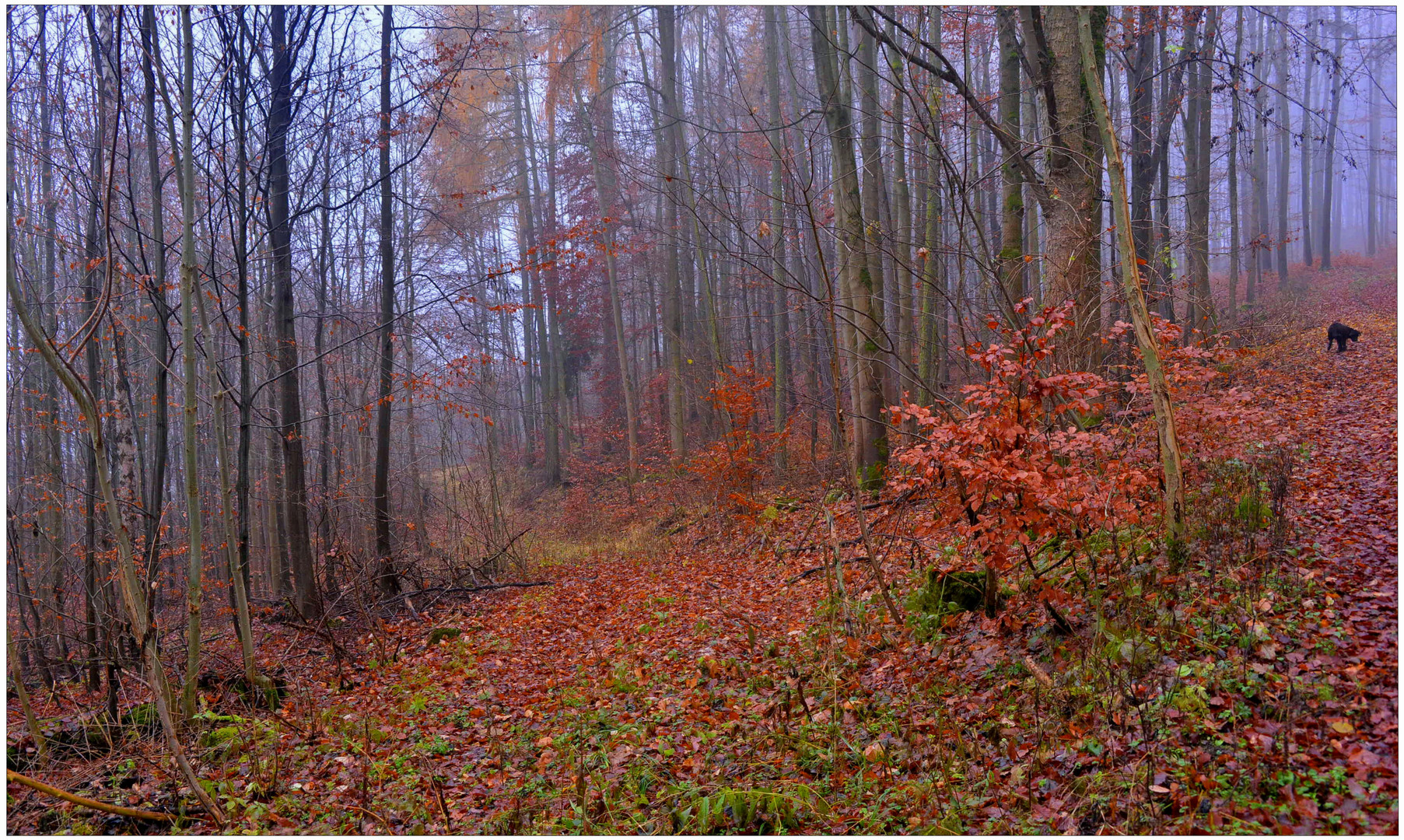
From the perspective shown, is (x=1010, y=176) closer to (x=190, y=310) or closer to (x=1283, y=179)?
(x=190, y=310)

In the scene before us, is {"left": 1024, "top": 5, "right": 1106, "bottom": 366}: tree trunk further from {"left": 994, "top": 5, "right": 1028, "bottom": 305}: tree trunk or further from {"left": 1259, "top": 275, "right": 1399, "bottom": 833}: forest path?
{"left": 1259, "top": 275, "right": 1399, "bottom": 833}: forest path

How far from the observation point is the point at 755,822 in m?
3.66

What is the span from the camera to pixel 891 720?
436 cm

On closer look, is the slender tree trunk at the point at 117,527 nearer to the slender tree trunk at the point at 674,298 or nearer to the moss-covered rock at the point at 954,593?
the moss-covered rock at the point at 954,593

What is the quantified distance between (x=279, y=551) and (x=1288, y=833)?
12314 millimetres

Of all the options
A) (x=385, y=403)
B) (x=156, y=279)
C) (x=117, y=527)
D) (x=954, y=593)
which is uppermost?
(x=156, y=279)

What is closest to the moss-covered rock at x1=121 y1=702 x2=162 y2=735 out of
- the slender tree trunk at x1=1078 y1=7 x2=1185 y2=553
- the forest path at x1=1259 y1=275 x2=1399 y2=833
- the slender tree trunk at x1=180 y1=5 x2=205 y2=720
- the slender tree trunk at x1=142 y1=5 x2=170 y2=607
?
the slender tree trunk at x1=180 y1=5 x2=205 y2=720

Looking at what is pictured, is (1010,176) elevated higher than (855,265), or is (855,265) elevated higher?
(1010,176)

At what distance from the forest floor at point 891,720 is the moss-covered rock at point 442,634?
0.47m

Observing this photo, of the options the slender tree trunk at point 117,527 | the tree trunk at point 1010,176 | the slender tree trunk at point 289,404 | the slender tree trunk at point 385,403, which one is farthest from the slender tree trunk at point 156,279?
the tree trunk at point 1010,176

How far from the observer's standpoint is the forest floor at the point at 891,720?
318cm

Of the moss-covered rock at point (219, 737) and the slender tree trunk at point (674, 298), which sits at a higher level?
the slender tree trunk at point (674, 298)

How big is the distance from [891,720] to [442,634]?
5.41 m

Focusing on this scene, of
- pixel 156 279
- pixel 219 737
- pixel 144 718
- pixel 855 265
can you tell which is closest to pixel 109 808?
pixel 219 737
